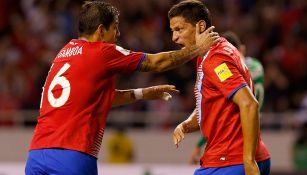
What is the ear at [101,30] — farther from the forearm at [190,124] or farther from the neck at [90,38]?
the forearm at [190,124]

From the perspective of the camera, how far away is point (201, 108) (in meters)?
5.49

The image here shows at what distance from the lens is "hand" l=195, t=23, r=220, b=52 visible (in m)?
5.45

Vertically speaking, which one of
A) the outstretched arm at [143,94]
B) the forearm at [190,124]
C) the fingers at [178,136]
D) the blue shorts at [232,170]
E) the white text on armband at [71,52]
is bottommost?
the blue shorts at [232,170]

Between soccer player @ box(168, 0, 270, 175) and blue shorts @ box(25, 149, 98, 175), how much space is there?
0.77m

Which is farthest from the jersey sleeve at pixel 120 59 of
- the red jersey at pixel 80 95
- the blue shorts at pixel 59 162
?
the blue shorts at pixel 59 162

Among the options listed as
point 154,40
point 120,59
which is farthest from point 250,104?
point 154,40

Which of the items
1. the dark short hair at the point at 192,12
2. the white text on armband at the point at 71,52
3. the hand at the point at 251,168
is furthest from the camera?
the white text on armband at the point at 71,52

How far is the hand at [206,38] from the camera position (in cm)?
545

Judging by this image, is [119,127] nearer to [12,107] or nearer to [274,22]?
[12,107]

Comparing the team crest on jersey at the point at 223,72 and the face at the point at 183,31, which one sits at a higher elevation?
the face at the point at 183,31

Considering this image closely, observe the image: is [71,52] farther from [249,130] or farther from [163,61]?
[249,130]

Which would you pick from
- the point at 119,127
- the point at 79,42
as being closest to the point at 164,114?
the point at 119,127

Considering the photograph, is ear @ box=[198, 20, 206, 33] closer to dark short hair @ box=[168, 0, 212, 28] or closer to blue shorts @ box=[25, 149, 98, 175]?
dark short hair @ box=[168, 0, 212, 28]

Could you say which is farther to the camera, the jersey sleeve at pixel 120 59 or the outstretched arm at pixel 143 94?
the outstretched arm at pixel 143 94
